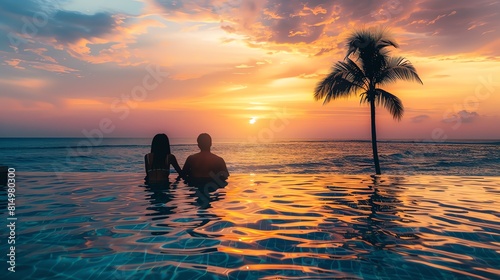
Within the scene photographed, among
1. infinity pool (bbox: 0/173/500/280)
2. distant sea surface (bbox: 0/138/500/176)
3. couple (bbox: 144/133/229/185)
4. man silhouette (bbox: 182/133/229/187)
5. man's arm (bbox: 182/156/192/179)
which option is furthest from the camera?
distant sea surface (bbox: 0/138/500/176)

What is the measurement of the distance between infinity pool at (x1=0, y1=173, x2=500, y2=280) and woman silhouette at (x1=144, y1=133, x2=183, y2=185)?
3.80 feet

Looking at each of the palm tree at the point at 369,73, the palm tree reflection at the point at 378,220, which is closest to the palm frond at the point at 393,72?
the palm tree at the point at 369,73

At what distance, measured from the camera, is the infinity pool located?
4.46 m

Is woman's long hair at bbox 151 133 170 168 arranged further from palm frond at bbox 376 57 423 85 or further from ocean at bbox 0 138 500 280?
palm frond at bbox 376 57 423 85

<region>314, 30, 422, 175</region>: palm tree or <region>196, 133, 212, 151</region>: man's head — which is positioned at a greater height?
<region>314, 30, 422, 175</region>: palm tree

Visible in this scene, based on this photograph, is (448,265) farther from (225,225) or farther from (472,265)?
(225,225)

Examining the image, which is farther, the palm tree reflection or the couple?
the couple

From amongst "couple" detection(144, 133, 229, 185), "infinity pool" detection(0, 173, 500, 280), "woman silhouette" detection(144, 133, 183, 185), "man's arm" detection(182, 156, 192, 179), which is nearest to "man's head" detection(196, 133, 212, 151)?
"couple" detection(144, 133, 229, 185)

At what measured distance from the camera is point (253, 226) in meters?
6.59

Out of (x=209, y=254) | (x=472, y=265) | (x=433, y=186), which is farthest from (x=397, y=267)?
(x=433, y=186)

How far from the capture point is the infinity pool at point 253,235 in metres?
4.46

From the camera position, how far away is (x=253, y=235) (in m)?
5.98

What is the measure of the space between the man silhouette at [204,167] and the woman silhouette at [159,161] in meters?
0.36

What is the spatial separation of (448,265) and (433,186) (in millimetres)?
9122
